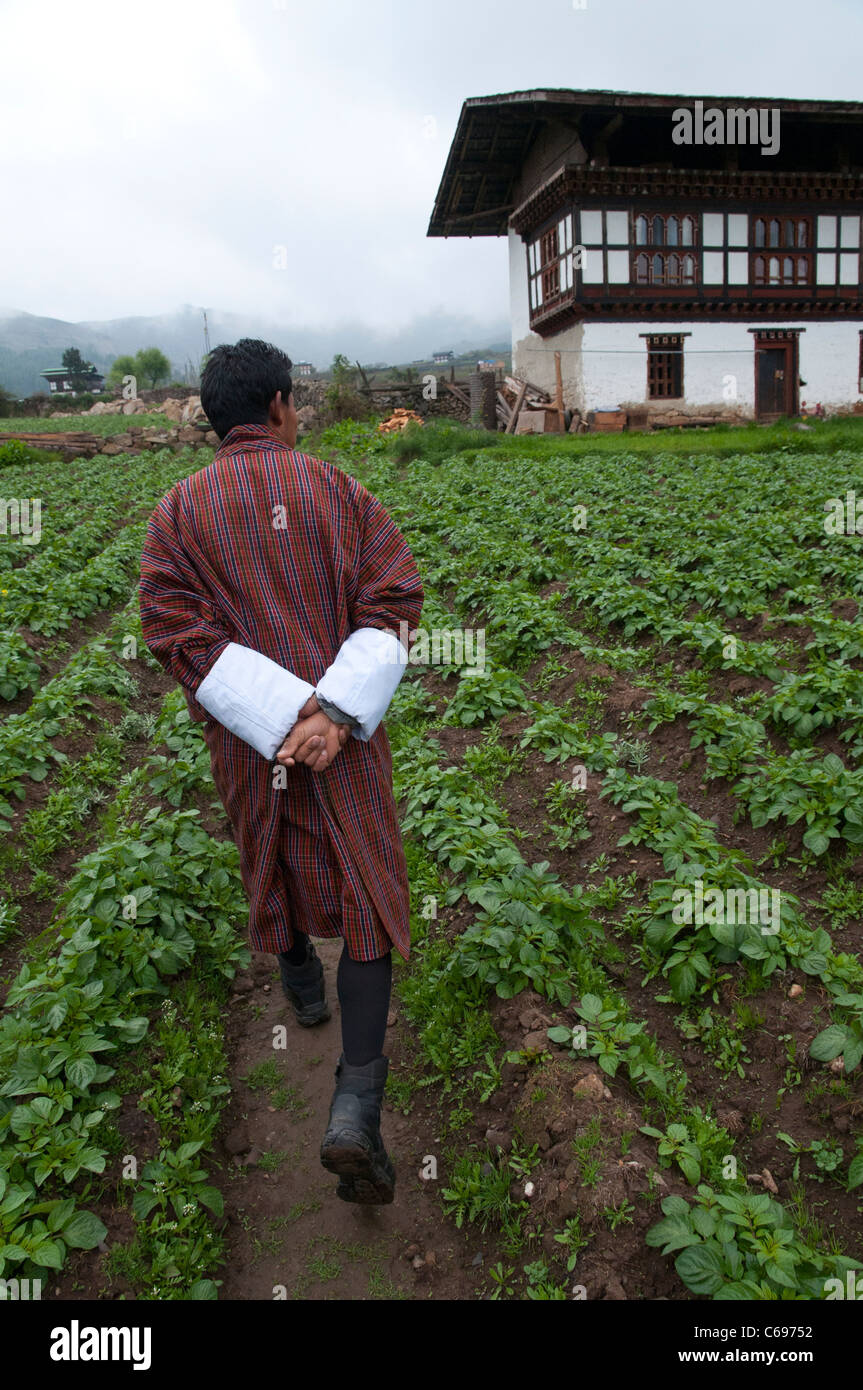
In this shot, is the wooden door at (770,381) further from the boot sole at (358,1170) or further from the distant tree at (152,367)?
the distant tree at (152,367)

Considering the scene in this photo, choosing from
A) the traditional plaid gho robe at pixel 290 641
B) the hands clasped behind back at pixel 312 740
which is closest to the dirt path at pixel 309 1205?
the traditional plaid gho robe at pixel 290 641

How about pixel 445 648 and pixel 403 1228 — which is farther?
pixel 445 648

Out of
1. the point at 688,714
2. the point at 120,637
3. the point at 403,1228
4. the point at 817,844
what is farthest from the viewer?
the point at 120,637

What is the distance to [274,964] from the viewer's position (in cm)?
428

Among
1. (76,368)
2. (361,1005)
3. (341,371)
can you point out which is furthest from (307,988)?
(76,368)

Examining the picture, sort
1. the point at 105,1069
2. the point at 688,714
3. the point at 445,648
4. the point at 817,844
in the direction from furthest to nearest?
the point at 445,648
the point at 688,714
the point at 817,844
the point at 105,1069

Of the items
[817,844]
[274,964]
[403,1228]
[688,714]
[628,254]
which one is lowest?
[403,1228]

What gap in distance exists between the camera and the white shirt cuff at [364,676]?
2.35 meters

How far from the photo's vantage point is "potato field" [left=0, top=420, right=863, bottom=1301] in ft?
8.34

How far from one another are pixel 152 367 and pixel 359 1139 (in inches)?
4940

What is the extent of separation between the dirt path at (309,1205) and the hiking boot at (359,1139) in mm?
200

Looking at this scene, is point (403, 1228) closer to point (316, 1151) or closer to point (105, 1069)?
point (316, 1151)
